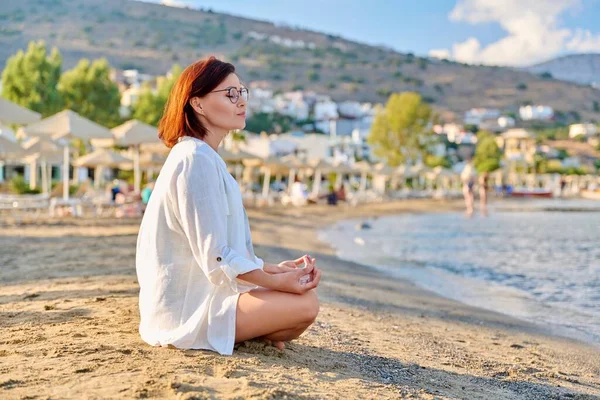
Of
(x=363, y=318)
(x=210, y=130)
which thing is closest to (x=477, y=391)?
(x=210, y=130)

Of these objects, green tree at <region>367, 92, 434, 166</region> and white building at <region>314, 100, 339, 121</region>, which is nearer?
green tree at <region>367, 92, 434, 166</region>

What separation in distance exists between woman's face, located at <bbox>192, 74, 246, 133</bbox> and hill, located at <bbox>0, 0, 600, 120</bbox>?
112 m

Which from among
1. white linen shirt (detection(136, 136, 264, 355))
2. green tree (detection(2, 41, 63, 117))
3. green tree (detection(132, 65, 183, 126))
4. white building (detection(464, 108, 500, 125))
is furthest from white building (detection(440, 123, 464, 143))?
white linen shirt (detection(136, 136, 264, 355))

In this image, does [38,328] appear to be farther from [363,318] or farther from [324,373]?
[363,318]

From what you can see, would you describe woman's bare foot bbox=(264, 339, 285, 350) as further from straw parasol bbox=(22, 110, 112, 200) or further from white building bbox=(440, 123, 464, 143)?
white building bbox=(440, 123, 464, 143)

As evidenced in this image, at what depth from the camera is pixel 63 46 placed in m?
114

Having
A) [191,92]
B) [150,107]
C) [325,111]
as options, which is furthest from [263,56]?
[191,92]

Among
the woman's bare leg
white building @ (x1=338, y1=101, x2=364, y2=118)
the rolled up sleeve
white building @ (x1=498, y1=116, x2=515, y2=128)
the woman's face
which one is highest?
white building @ (x1=338, y1=101, x2=364, y2=118)

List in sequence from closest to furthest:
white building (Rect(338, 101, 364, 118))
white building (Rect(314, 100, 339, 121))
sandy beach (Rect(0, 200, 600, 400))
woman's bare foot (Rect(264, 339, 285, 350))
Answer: sandy beach (Rect(0, 200, 600, 400)) → woman's bare foot (Rect(264, 339, 285, 350)) → white building (Rect(314, 100, 339, 121)) → white building (Rect(338, 101, 364, 118))

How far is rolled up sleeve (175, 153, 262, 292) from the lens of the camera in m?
3.26

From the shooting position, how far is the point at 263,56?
132 meters

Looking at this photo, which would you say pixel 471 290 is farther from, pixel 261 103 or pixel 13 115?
pixel 261 103

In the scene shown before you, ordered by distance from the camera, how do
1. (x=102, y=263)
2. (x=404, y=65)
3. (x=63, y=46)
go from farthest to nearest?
(x=404, y=65), (x=63, y=46), (x=102, y=263)

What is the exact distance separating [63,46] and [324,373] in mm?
118005
